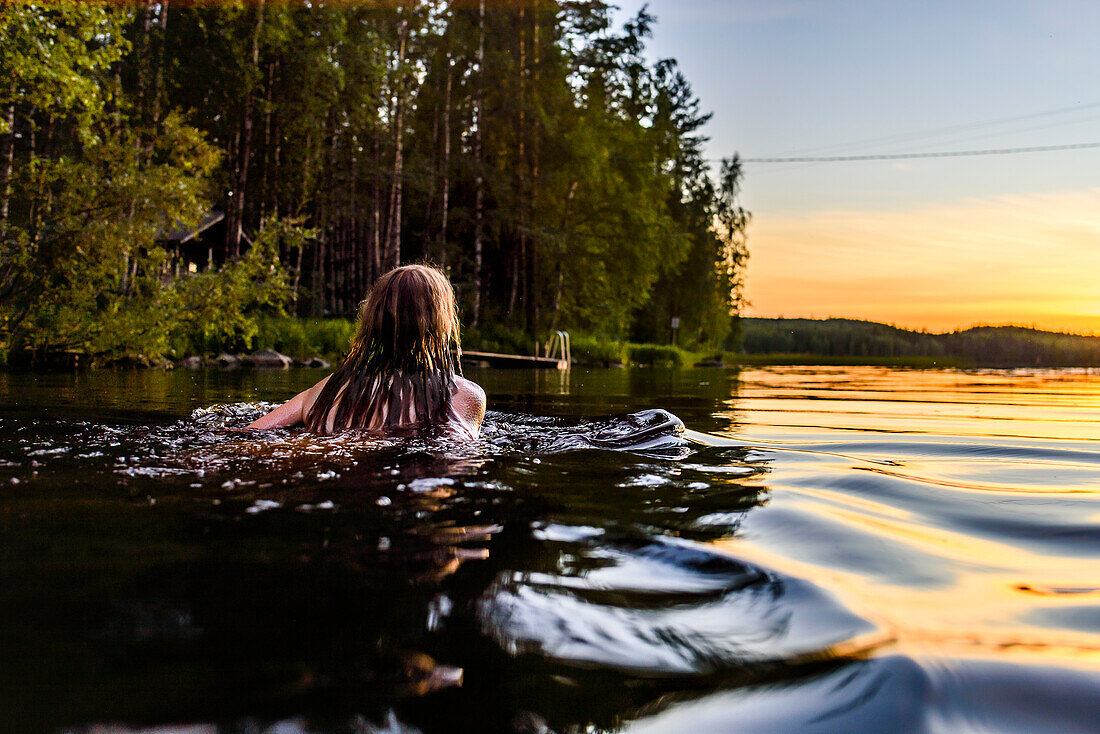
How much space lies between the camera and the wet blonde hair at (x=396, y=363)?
4.26 meters

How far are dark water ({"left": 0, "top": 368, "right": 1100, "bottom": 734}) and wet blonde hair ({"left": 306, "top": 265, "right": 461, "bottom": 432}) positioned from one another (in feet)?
1.33

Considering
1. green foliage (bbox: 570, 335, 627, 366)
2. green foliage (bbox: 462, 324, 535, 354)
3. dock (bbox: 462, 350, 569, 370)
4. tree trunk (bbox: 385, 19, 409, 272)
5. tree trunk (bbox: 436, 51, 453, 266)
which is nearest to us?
dock (bbox: 462, 350, 569, 370)

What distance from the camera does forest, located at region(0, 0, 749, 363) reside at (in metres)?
12.4

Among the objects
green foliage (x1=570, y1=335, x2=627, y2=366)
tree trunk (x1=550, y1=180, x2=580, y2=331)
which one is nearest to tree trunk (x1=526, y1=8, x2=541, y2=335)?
tree trunk (x1=550, y1=180, x2=580, y2=331)

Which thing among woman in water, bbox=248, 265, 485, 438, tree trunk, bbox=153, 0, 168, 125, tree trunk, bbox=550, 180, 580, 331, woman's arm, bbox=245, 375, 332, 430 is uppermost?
tree trunk, bbox=153, 0, 168, 125

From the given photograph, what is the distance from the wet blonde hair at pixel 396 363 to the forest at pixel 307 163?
10069 mm

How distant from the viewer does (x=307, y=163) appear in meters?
23.0

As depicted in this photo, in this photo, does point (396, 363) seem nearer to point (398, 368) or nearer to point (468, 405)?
point (398, 368)

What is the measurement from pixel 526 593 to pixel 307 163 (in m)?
23.5

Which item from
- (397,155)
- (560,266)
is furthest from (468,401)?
(560,266)

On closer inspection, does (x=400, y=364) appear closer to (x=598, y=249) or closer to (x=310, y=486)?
(x=310, y=486)

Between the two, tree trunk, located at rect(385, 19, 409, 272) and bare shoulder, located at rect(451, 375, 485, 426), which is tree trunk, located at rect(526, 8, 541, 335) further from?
bare shoulder, located at rect(451, 375, 485, 426)

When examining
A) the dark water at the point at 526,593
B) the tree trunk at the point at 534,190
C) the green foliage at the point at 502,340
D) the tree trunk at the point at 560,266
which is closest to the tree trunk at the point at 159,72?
the green foliage at the point at 502,340

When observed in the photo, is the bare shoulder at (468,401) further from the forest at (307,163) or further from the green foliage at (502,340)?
the green foliage at (502,340)
